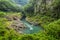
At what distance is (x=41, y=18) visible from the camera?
145 feet

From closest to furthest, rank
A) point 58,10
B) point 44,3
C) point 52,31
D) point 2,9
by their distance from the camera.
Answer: point 52,31 < point 58,10 < point 44,3 < point 2,9

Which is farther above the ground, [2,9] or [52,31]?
[52,31]

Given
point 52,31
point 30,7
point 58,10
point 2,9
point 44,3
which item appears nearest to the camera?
point 52,31

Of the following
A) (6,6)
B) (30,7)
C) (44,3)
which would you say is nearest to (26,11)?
(30,7)

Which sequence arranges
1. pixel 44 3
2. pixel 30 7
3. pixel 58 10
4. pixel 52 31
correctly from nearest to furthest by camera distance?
1. pixel 52 31
2. pixel 58 10
3. pixel 44 3
4. pixel 30 7

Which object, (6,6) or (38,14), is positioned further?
(6,6)

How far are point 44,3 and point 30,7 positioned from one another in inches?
372

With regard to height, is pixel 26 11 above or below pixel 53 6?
below

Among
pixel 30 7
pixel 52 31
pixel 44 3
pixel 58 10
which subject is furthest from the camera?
pixel 30 7

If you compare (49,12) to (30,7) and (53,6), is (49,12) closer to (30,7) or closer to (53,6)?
(53,6)

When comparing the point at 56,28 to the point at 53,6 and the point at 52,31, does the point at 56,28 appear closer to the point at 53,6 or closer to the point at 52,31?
the point at 52,31

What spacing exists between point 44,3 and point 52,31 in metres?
24.6

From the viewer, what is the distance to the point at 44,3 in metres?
48.1

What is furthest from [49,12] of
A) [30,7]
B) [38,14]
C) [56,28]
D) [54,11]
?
[56,28]
